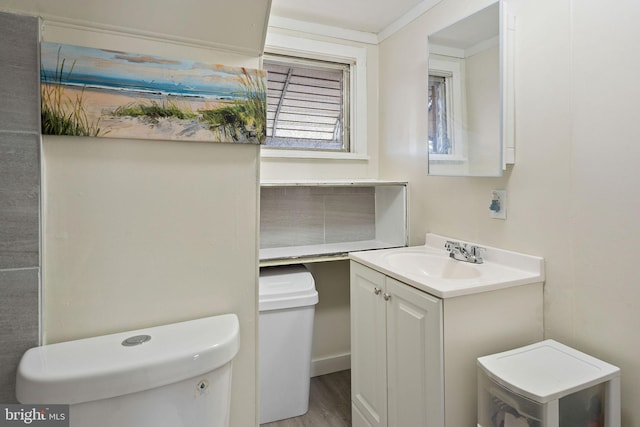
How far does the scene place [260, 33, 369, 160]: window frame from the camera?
207 centimetres

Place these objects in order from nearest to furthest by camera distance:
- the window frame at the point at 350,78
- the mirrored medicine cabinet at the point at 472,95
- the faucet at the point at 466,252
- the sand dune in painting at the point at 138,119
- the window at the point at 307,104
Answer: the sand dune in painting at the point at 138,119, the mirrored medicine cabinet at the point at 472,95, the faucet at the point at 466,252, the window frame at the point at 350,78, the window at the point at 307,104

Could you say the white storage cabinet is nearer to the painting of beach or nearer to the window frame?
the painting of beach

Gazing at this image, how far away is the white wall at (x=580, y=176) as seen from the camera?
3.51 ft

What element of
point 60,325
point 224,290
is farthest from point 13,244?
point 224,290

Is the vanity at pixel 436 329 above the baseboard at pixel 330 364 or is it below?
above

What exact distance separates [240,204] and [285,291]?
0.98 metres

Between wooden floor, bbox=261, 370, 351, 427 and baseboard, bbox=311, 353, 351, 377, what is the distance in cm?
3

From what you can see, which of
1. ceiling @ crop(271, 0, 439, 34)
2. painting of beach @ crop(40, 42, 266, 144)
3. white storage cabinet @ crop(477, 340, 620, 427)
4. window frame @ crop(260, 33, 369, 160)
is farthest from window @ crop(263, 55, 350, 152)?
white storage cabinet @ crop(477, 340, 620, 427)

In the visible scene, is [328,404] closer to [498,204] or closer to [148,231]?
[498,204]

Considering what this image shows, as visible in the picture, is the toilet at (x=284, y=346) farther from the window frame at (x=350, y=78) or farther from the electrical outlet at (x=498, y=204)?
the electrical outlet at (x=498, y=204)

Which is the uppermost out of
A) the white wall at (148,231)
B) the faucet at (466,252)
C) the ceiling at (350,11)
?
the ceiling at (350,11)

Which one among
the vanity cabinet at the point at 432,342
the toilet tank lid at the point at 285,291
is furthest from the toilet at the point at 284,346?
the vanity cabinet at the point at 432,342

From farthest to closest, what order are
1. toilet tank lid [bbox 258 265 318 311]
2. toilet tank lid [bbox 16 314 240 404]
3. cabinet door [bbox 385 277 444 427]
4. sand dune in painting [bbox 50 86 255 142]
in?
1. toilet tank lid [bbox 258 265 318 311]
2. cabinet door [bbox 385 277 444 427]
3. sand dune in painting [bbox 50 86 255 142]
4. toilet tank lid [bbox 16 314 240 404]

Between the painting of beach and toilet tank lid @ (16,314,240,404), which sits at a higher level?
the painting of beach
